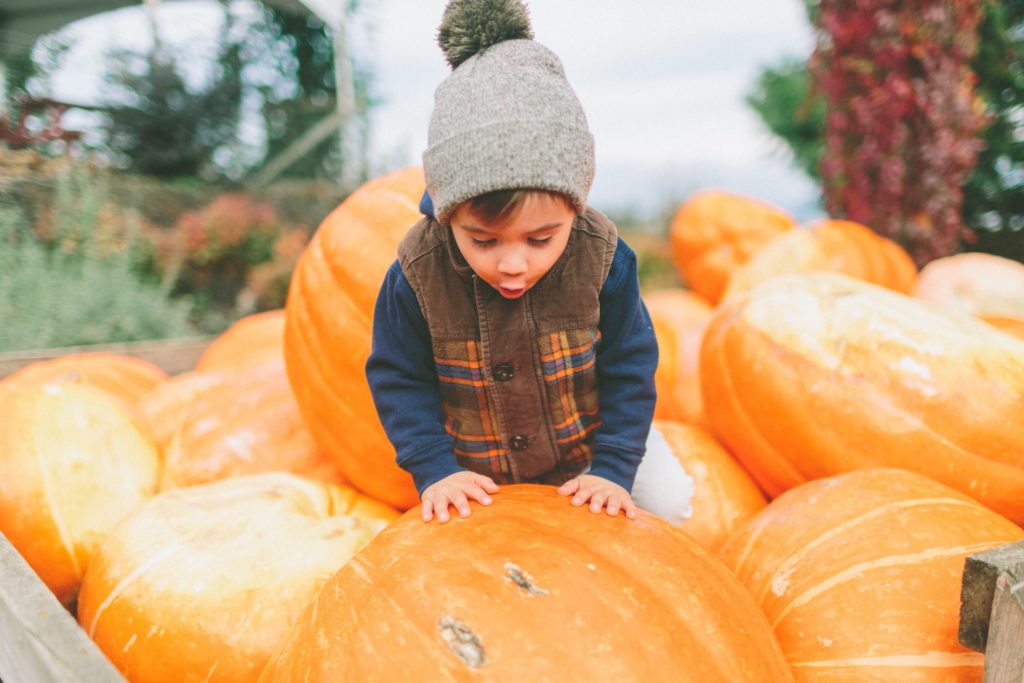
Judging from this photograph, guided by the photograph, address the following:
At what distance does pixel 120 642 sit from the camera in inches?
64.0

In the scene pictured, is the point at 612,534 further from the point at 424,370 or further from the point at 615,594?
the point at 424,370

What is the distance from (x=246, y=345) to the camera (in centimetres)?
367

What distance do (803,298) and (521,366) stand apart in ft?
3.42

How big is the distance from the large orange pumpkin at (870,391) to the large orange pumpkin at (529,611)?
30.4 inches

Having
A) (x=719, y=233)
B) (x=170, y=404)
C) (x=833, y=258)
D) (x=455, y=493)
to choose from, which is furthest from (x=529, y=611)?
(x=719, y=233)

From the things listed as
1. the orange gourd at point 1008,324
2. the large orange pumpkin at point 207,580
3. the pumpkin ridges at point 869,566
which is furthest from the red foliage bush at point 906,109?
the large orange pumpkin at point 207,580

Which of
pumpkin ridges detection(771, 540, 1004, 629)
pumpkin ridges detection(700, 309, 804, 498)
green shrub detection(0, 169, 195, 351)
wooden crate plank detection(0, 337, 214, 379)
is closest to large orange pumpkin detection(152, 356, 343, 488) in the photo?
pumpkin ridges detection(700, 309, 804, 498)

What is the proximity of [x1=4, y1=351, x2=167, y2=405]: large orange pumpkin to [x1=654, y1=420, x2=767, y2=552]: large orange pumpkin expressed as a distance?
223 cm

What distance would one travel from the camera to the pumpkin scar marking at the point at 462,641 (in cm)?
110

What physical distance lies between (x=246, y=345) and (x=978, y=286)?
3.45 metres

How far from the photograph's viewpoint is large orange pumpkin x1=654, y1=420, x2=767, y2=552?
6.89 ft

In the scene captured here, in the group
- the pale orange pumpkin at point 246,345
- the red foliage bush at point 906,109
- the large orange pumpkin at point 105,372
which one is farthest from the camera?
the red foliage bush at point 906,109

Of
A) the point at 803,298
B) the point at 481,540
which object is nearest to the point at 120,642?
the point at 481,540

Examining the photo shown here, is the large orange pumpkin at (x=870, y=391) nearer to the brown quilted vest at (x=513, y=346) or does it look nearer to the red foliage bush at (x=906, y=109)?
the brown quilted vest at (x=513, y=346)
